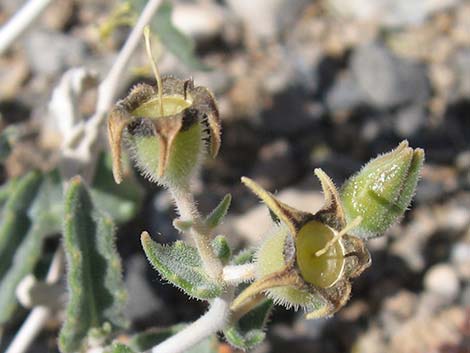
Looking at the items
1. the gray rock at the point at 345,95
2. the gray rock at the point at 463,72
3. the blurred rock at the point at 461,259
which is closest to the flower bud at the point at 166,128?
the blurred rock at the point at 461,259

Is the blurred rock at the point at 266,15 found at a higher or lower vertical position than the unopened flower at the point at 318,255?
lower

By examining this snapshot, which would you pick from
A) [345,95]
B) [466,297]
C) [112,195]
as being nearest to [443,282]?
[466,297]

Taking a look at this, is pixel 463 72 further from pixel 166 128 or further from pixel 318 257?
pixel 166 128

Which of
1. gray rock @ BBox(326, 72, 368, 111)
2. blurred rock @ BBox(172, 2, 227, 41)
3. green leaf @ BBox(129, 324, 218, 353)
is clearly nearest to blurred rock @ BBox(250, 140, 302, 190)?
gray rock @ BBox(326, 72, 368, 111)

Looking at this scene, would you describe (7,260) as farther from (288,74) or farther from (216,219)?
(288,74)

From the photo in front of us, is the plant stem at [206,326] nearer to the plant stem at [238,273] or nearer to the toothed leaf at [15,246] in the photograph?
the plant stem at [238,273]

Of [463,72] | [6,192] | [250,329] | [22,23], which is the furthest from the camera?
[463,72]

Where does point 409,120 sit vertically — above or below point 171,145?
below
